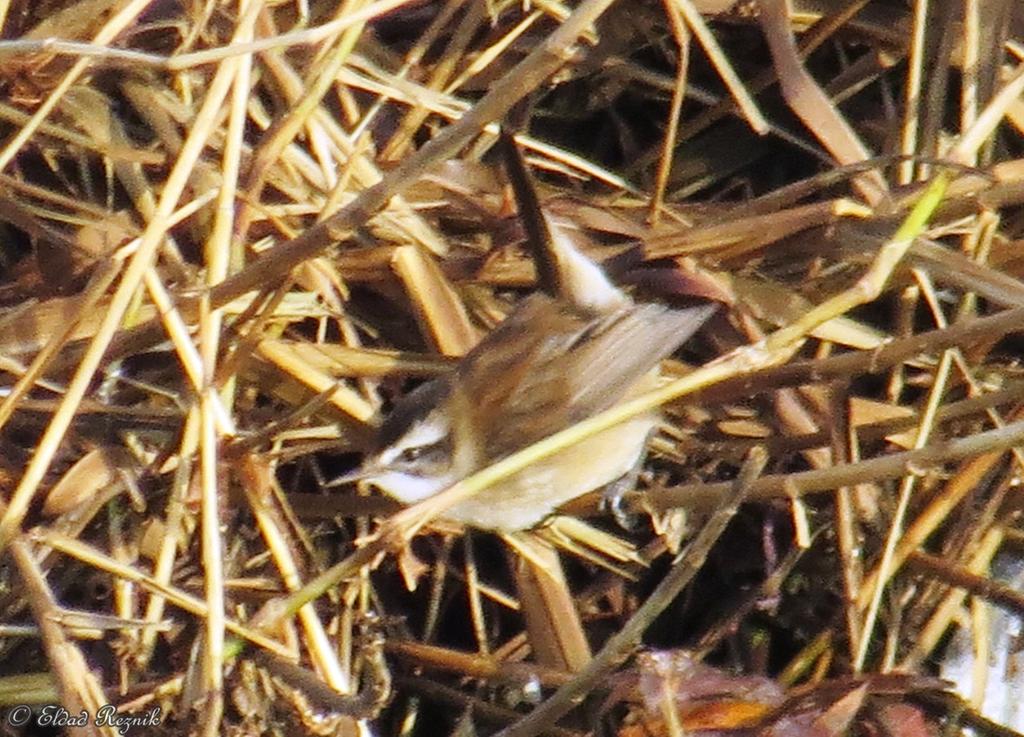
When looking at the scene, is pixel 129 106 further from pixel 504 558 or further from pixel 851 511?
pixel 851 511

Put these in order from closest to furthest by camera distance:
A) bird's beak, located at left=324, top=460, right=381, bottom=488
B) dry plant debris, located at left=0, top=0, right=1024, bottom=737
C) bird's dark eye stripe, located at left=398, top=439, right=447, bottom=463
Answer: dry plant debris, located at left=0, top=0, right=1024, bottom=737, bird's beak, located at left=324, top=460, right=381, bottom=488, bird's dark eye stripe, located at left=398, top=439, right=447, bottom=463

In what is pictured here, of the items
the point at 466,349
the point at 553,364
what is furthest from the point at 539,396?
the point at 466,349

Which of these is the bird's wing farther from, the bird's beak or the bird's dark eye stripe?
the bird's beak

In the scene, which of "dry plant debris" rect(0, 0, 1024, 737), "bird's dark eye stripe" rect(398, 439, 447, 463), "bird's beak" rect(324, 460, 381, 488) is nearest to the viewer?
"dry plant debris" rect(0, 0, 1024, 737)

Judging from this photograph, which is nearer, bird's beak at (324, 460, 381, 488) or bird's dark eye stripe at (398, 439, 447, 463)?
bird's beak at (324, 460, 381, 488)

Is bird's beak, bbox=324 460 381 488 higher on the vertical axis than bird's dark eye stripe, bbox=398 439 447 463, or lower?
higher

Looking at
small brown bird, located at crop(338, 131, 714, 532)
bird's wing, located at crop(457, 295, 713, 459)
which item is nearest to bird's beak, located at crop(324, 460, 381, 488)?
small brown bird, located at crop(338, 131, 714, 532)
